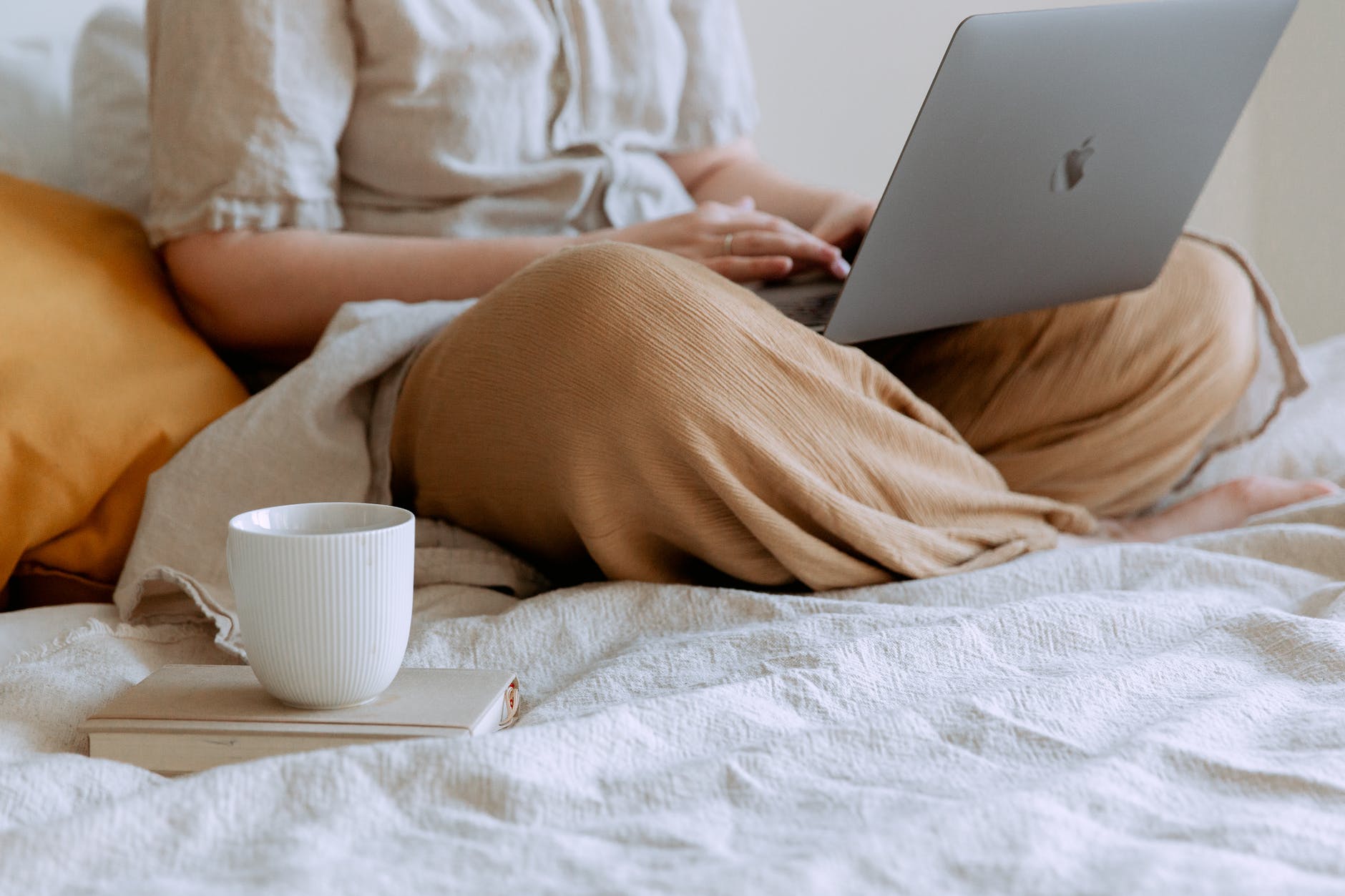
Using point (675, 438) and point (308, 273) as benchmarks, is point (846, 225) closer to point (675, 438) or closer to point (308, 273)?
point (675, 438)

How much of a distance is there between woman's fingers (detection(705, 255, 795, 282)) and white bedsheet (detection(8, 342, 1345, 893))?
27 centimetres

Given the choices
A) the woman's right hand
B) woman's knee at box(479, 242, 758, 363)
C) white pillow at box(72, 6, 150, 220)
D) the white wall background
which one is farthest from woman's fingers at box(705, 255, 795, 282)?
the white wall background

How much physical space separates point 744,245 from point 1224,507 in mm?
502

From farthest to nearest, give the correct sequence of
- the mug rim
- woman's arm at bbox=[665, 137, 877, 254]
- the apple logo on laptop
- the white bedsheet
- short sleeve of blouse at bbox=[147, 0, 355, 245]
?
woman's arm at bbox=[665, 137, 877, 254] → short sleeve of blouse at bbox=[147, 0, 355, 245] → the apple logo on laptop → the mug rim → the white bedsheet

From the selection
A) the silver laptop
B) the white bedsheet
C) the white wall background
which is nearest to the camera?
the white bedsheet

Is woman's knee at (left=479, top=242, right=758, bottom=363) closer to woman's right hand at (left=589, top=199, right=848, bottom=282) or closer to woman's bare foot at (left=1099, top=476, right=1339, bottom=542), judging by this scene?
woman's right hand at (left=589, top=199, right=848, bottom=282)

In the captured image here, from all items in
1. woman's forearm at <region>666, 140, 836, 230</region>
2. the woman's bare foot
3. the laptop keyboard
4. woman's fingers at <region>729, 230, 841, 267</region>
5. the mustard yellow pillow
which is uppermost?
woman's fingers at <region>729, 230, 841, 267</region>

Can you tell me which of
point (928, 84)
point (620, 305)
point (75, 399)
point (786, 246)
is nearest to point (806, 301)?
point (786, 246)

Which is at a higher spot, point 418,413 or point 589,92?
point 589,92

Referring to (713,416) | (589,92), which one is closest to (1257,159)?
(589,92)

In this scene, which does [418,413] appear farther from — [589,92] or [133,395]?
[589,92]

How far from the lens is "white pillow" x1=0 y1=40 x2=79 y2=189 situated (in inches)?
43.6

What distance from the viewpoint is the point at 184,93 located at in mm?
1004

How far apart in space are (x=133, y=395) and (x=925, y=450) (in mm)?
568
